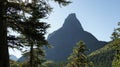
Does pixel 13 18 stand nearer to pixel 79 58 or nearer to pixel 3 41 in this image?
pixel 3 41

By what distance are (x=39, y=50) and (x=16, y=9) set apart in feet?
62.6

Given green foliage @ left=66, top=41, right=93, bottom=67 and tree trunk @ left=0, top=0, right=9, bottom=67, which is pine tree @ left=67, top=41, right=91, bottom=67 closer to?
green foliage @ left=66, top=41, right=93, bottom=67

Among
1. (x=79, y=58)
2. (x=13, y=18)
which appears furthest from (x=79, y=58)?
(x=13, y=18)

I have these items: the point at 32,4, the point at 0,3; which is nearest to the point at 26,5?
the point at 32,4

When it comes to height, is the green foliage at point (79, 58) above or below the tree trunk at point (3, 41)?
above

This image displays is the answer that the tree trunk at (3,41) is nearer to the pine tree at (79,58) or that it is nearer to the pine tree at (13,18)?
the pine tree at (13,18)

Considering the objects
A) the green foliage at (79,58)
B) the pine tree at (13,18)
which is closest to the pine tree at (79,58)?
the green foliage at (79,58)

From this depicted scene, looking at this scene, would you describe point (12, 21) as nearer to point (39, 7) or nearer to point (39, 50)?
point (39, 7)

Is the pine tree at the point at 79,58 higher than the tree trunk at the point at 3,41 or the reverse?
higher

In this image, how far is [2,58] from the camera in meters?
9.99

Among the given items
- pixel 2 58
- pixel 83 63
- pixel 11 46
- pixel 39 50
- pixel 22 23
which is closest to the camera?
pixel 2 58

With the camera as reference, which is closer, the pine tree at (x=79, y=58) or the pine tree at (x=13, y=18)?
the pine tree at (x=13, y=18)

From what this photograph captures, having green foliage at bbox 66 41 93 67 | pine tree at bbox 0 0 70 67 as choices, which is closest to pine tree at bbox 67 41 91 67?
green foliage at bbox 66 41 93 67

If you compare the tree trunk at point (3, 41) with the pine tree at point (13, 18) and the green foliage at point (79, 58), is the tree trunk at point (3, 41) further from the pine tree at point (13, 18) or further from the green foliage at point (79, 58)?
the green foliage at point (79, 58)
